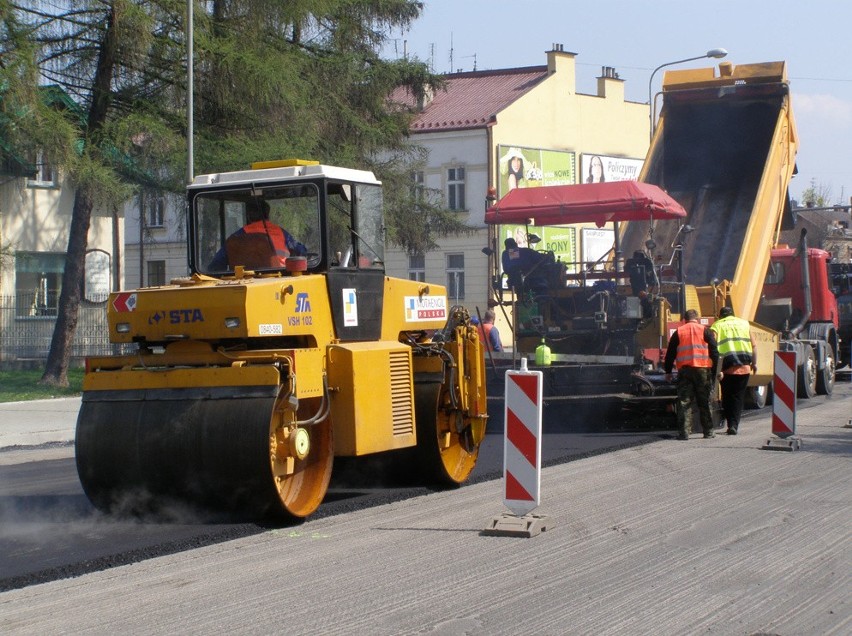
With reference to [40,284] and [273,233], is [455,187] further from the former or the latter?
[273,233]

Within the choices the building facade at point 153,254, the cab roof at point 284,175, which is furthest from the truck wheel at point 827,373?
the building facade at point 153,254

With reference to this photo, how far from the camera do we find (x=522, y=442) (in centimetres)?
866

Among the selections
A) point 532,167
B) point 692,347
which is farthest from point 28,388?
point 532,167

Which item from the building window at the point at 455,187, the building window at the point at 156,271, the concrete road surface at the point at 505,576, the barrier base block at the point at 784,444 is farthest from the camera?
the building window at the point at 156,271

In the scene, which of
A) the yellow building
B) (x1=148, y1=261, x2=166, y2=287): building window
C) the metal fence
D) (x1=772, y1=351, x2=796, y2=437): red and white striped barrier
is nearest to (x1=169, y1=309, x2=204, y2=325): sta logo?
(x1=772, y1=351, x2=796, y2=437): red and white striped barrier

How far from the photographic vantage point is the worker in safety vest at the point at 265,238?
937 cm

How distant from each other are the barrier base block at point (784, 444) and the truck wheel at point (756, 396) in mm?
5173

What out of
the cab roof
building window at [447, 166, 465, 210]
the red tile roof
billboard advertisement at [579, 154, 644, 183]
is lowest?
the cab roof

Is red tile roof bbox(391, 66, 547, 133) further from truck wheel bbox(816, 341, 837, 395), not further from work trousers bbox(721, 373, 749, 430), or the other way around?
work trousers bbox(721, 373, 749, 430)

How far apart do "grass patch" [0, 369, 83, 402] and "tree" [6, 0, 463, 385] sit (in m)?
0.52

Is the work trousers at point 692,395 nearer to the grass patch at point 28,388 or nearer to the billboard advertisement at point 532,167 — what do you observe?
the grass patch at point 28,388

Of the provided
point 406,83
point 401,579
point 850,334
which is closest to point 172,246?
point 406,83

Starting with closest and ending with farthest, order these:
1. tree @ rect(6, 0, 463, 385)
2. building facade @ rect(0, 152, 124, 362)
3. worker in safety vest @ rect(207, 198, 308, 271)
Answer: worker in safety vest @ rect(207, 198, 308, 271) < tree @ rect(6, 0, 463, 385) < building facade @ rect(0, 152, 124, 362)

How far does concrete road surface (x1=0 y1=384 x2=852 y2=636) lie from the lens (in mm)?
6020
